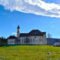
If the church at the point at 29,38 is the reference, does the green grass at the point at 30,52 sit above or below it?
below

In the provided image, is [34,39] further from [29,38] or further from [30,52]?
[30,52]

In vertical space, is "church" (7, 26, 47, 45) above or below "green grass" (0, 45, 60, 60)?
above

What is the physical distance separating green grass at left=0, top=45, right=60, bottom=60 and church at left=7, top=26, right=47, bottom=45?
74mm

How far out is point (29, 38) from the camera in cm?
280

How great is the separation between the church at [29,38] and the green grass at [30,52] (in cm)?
7

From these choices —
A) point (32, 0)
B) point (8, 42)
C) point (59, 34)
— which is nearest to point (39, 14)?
point (32, 0)

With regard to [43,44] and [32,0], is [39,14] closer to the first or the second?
[32,0]

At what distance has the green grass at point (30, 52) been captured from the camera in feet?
9.04

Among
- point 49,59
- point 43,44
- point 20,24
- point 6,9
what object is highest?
point 6,9

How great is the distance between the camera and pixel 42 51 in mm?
2838

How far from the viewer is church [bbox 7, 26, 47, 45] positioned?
9.09 ft

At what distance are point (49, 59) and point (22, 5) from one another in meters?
0.92

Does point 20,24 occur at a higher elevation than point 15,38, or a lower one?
higher

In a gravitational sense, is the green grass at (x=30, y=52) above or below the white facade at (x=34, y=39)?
below
